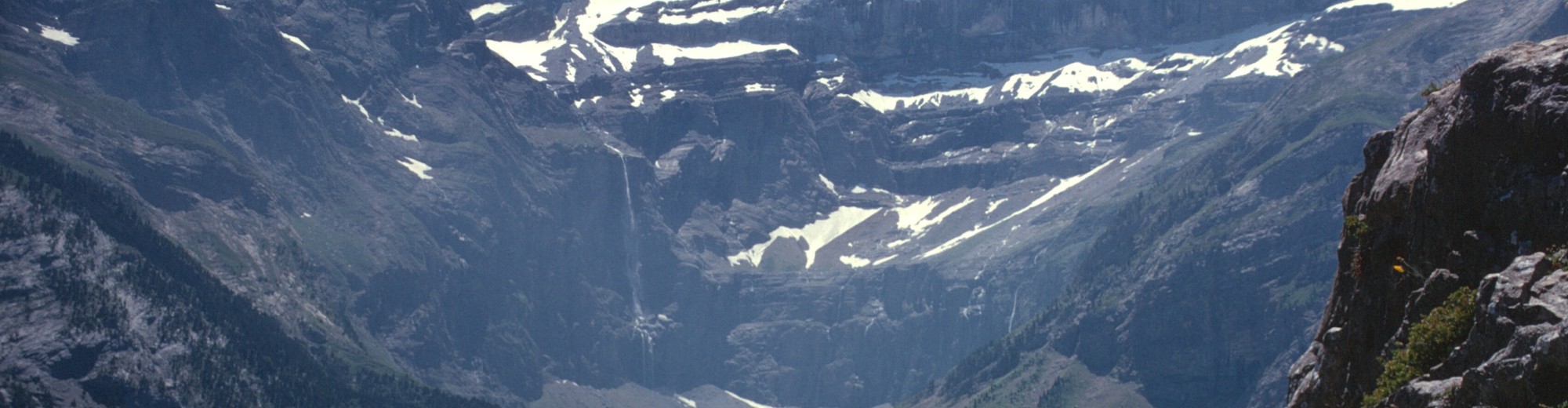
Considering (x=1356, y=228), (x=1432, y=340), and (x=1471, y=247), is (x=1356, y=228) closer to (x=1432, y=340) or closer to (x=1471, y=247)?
(x=1471, y=247)

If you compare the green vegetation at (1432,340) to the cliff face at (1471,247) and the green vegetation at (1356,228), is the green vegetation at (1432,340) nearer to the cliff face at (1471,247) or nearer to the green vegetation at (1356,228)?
the cliff face at (1471,247)

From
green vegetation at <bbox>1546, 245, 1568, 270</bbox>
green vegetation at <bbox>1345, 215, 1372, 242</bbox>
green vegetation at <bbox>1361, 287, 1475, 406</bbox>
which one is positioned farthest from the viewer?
green vegetation at <bbox>1345, 215, 1372, 242</bbox>

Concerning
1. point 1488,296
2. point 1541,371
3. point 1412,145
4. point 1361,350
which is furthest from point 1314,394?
point 1541,371

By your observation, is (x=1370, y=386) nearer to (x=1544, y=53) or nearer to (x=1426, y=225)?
(x=1426, y=225)

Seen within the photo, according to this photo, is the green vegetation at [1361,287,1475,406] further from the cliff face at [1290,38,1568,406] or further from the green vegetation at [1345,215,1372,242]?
the green vegetation at [1345,215,1372,242]

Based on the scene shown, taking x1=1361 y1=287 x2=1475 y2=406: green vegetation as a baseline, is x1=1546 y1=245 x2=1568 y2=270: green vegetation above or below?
above

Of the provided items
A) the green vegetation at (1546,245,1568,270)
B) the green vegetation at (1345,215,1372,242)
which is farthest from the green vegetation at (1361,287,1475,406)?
the green vegetation at (1345,215,1372,242)
